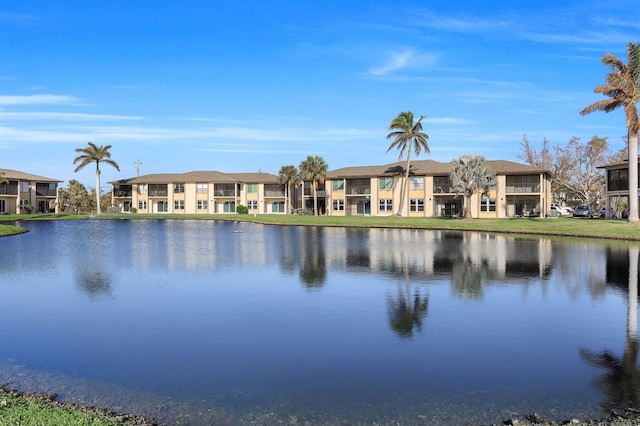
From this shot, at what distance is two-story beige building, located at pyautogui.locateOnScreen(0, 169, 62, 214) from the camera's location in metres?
96.1

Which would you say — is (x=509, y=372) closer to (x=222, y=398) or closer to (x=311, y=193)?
(x=222, y=398)

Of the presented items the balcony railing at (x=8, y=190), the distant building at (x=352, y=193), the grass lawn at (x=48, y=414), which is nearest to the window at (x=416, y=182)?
the distant building at (x=352, y=193)

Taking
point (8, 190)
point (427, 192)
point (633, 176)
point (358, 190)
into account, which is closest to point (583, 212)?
point (633, 176)

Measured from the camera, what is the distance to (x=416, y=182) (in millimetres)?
85125

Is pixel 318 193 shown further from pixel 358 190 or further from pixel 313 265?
pixel 313 265

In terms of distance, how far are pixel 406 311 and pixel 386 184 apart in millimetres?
72373

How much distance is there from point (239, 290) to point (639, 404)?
530 inches

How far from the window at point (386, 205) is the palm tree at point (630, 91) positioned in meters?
40.3

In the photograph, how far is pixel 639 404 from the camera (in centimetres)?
902

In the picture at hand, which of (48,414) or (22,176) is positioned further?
(22,176)

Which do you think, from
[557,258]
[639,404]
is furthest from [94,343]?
[557,258]

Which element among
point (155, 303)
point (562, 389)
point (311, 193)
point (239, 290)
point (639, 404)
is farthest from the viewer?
point (311, 193)

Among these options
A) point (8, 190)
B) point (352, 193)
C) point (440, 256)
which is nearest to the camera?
point (440, 256)

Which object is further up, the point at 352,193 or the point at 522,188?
the point at 522,188
